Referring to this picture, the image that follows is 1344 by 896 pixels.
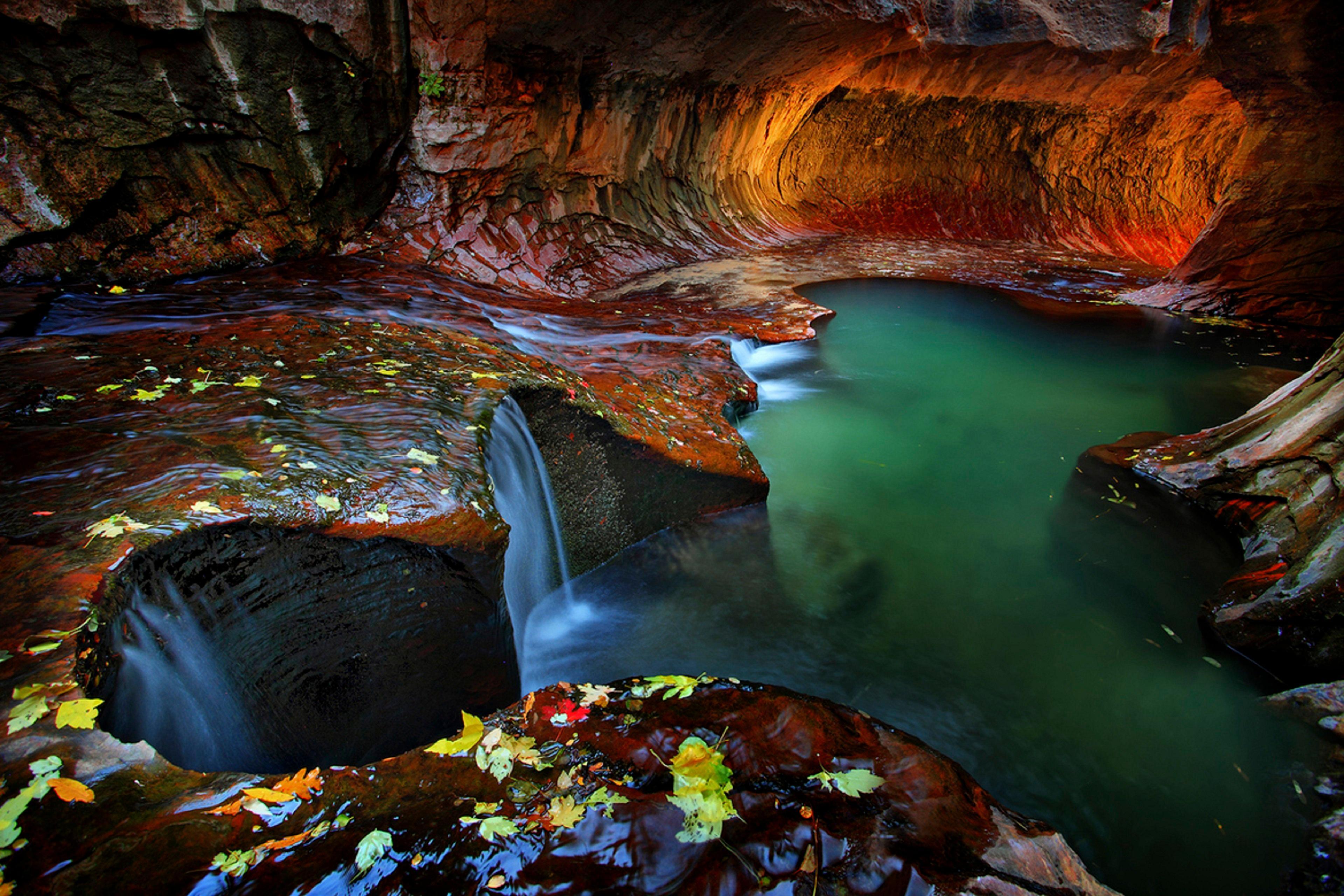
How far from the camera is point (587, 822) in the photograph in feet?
6.48

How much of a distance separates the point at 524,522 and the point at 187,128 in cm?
487

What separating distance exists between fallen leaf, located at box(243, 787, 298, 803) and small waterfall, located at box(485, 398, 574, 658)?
5.12 ft

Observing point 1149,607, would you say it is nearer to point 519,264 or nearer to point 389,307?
point 389,307

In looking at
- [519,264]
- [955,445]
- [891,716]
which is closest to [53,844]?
[891,716]

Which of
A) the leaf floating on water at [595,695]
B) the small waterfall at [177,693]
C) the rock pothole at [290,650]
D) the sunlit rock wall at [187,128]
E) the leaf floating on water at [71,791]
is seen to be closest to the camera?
the leaf floating on water at [71,791]

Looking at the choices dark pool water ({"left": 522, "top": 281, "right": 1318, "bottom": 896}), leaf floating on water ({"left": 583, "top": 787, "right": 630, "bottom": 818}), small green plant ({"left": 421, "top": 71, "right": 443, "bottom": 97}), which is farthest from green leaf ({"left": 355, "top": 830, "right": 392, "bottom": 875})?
small green plant ({"left": 421, "top": 71, "right": 443, "bottom": 97})

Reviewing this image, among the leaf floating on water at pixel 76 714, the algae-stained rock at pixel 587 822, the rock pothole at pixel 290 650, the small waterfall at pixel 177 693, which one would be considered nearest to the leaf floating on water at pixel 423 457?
the rock pothole at pixel 290 650

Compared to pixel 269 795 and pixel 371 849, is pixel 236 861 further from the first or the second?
pixel 371 849

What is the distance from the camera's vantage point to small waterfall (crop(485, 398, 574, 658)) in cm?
363

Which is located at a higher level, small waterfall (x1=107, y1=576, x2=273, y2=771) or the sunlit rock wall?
the sunlit rock wall

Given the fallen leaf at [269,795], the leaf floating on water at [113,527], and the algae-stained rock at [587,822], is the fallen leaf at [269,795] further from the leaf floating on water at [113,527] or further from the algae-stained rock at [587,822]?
the leaf floating on water at [113,527]

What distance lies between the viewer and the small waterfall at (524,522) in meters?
3.63

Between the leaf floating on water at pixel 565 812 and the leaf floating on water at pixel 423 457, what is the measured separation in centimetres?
171

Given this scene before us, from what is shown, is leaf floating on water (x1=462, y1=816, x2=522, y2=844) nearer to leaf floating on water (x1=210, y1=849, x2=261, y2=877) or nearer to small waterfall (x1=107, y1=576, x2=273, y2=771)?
leaf floating on water (x1=210, y1=849, x2=261, y2=877)
